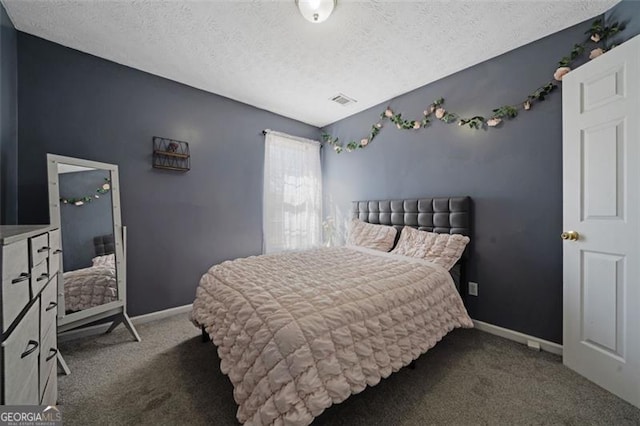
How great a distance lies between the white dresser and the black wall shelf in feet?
5.21

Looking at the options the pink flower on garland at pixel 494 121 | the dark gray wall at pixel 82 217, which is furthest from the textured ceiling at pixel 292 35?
the dark gray wall at pixel 82 217

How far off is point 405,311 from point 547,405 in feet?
3.24

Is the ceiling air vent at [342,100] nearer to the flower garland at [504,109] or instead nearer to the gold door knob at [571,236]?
the flower garland at [504,109]

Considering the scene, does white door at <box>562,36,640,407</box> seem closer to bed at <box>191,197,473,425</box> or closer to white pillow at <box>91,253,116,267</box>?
bed at <box>191,197,473,425</box>

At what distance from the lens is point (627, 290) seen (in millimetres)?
1551

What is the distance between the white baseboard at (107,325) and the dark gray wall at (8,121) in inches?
43.6

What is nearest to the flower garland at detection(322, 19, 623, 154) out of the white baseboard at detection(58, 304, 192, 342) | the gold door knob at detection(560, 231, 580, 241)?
the gold door knob at detection(560, 231, 580, 241)

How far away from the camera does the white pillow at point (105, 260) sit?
2231 millimetres

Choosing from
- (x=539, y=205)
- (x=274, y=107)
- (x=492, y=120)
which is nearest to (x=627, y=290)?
(x=539, y=205)

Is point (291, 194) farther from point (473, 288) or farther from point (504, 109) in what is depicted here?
point (504, 109)

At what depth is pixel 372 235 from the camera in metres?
3.15

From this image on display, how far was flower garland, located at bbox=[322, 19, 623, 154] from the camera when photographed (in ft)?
6.12

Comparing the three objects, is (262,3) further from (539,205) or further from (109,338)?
(109,338)

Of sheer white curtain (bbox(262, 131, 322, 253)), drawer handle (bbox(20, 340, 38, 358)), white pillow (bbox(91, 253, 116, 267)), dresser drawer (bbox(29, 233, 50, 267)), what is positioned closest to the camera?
drawer handle (bbox(20, 340, 38, 358))
